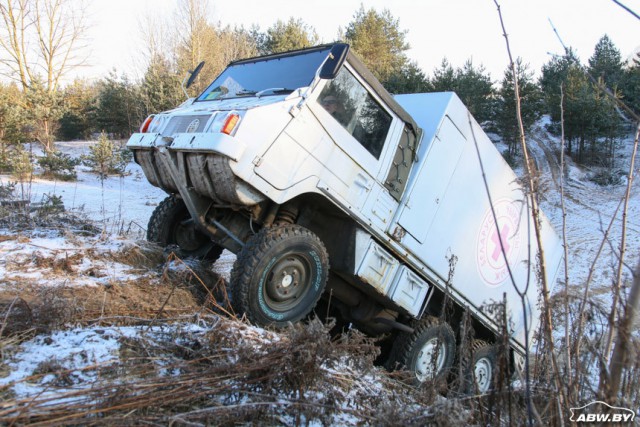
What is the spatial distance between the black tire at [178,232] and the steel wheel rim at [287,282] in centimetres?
162

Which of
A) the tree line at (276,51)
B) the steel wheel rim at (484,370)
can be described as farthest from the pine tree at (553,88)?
the steel wheel rim at (484,370)

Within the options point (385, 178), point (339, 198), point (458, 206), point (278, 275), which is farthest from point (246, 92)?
point (458, 206)

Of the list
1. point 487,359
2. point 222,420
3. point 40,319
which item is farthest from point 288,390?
point 487,359

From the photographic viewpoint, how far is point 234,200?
A: 365cm

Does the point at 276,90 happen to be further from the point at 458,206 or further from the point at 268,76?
the point at 458,206

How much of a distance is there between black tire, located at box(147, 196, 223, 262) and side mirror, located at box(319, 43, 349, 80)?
2342 mm

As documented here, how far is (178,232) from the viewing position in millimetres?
5410

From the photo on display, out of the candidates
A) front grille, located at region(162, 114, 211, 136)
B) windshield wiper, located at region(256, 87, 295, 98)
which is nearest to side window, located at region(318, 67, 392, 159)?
windshield wiper, located at region(256, 87, 295, 98)

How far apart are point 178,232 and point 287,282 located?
6.59 ft

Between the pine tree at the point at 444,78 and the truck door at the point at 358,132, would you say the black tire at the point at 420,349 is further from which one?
the pine tree at the point at 444,78

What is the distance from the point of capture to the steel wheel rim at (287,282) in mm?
3857

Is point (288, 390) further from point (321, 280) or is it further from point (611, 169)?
point (611, 169)

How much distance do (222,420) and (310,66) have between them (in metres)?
3.15

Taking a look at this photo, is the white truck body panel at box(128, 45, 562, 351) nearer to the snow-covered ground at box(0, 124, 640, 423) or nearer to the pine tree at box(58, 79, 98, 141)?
the snow-covered ground at box(0, 124, 640, 423)
